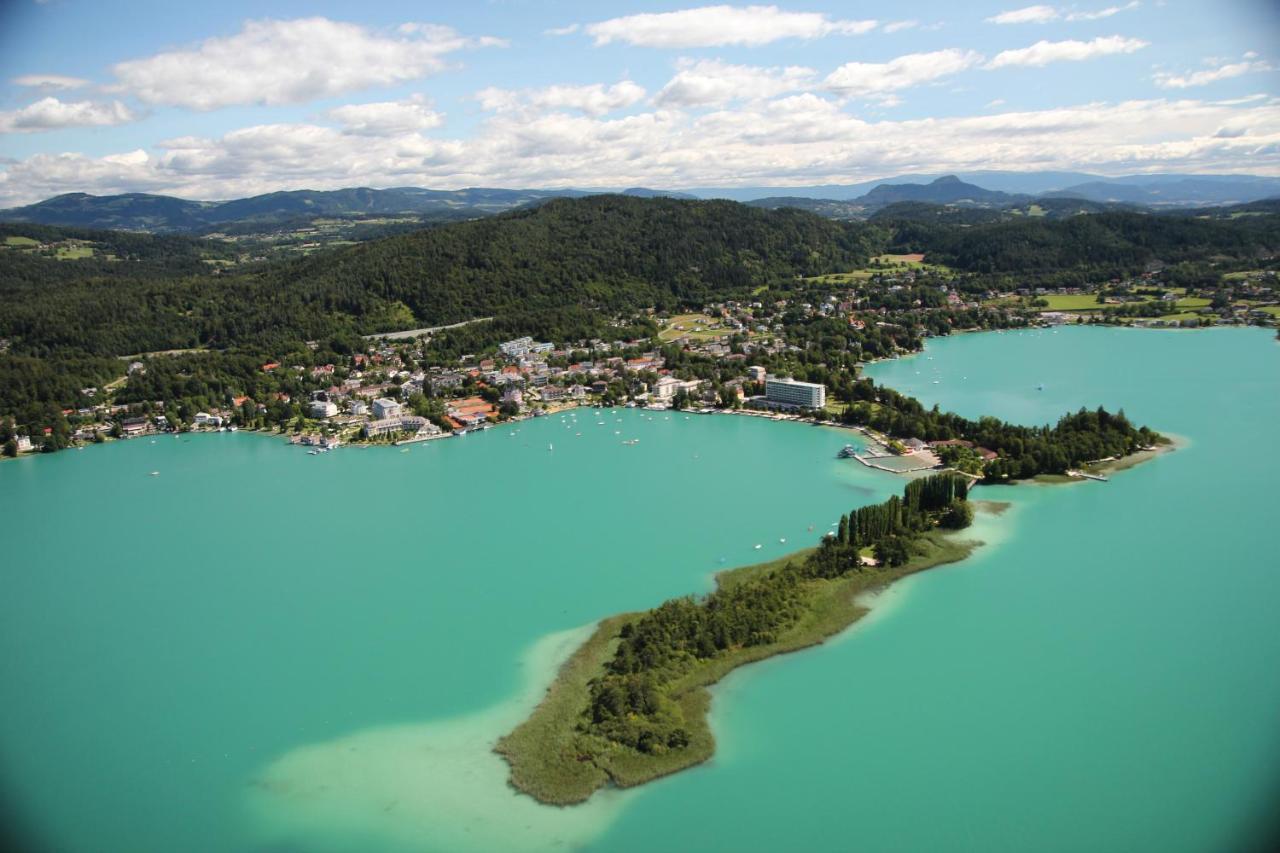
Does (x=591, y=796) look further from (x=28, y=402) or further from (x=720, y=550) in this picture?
(x=28, y=402)

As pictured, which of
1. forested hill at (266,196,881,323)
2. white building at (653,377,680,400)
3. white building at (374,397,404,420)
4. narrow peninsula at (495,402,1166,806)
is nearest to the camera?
narrow peninsula at (495,402,1166,806)

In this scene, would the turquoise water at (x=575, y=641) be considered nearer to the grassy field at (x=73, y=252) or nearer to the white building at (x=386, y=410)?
the white building at (x=386, y=410)

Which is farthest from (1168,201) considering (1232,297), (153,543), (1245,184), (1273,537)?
(153,543)

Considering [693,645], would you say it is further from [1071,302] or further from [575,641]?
[1071,302]

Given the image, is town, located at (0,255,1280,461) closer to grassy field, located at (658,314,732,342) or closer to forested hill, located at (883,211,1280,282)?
grassy field, located at (658,314,732,342)

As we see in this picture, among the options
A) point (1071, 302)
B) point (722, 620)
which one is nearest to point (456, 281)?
point (1071, 302)

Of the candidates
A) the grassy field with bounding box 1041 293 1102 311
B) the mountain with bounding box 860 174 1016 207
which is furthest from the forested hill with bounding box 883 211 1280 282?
the mountain with bounding box 860 174 1016 207

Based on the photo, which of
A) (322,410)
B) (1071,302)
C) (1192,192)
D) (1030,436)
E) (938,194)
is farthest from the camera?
(1192,192)
